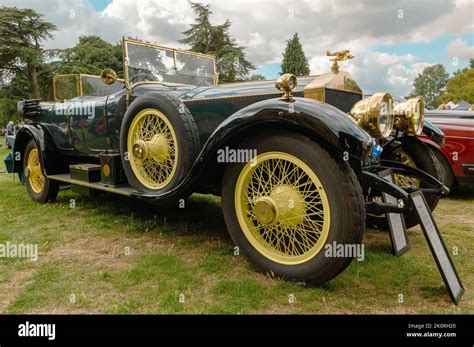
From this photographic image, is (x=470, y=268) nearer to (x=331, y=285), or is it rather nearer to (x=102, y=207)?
(x=331, y=285)

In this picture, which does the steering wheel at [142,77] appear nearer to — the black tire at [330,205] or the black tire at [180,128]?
the black tire at [180,128]

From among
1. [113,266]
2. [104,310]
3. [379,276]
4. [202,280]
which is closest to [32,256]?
[113,266]

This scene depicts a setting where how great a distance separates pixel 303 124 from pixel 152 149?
164 cm

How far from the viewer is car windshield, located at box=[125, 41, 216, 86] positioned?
4.49m

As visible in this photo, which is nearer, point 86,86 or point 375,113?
point 375,113

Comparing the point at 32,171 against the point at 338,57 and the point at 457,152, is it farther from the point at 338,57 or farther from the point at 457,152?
the point at 457,152

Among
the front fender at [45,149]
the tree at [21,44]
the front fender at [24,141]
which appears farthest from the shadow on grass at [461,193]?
the tree at [21,44]

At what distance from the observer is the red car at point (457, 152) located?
19.6ft

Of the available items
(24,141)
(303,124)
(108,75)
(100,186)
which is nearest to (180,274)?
(303,124)

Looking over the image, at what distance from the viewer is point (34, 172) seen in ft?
19.1

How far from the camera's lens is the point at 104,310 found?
8.14ft

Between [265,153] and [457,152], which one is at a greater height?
[265,153]

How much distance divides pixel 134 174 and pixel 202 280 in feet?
4.68

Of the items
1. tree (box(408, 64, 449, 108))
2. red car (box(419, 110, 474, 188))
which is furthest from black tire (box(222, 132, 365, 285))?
tree (box(408, 64, 449, 108))
